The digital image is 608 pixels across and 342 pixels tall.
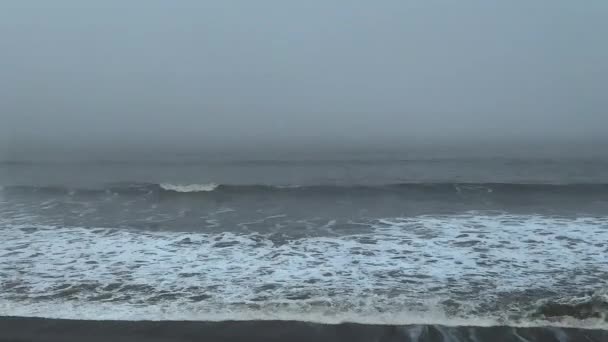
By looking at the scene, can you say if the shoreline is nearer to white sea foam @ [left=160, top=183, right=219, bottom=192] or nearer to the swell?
the swell

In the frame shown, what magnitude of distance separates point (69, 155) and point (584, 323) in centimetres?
3213

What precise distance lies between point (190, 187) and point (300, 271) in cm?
1087

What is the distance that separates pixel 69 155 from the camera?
31297mm

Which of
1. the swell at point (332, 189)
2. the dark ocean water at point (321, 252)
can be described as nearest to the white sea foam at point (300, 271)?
the dark ocean water at point (321, 252)

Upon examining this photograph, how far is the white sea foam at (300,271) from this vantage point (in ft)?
19.8

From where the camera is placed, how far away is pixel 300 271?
7645 mm

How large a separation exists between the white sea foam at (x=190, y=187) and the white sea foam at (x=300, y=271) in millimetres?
6408

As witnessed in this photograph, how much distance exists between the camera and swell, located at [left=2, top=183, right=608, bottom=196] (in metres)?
15.8

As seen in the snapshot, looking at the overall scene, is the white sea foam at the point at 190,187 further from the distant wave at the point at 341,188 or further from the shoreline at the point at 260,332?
the shoreline at the point at 260,332

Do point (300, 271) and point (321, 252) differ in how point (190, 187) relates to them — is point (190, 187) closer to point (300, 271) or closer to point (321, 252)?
point (321, 252)

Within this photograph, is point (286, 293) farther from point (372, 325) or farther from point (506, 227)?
point (506, 227)

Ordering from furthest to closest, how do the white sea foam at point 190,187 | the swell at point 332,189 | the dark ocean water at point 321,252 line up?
1. the white sea foam at point 190,187
2. the swell at point 332,189
3. the dark ocean water at point 321,252

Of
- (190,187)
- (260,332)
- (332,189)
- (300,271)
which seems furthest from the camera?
(190,187)

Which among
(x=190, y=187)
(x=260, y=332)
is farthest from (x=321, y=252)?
(x=190, y=187)
